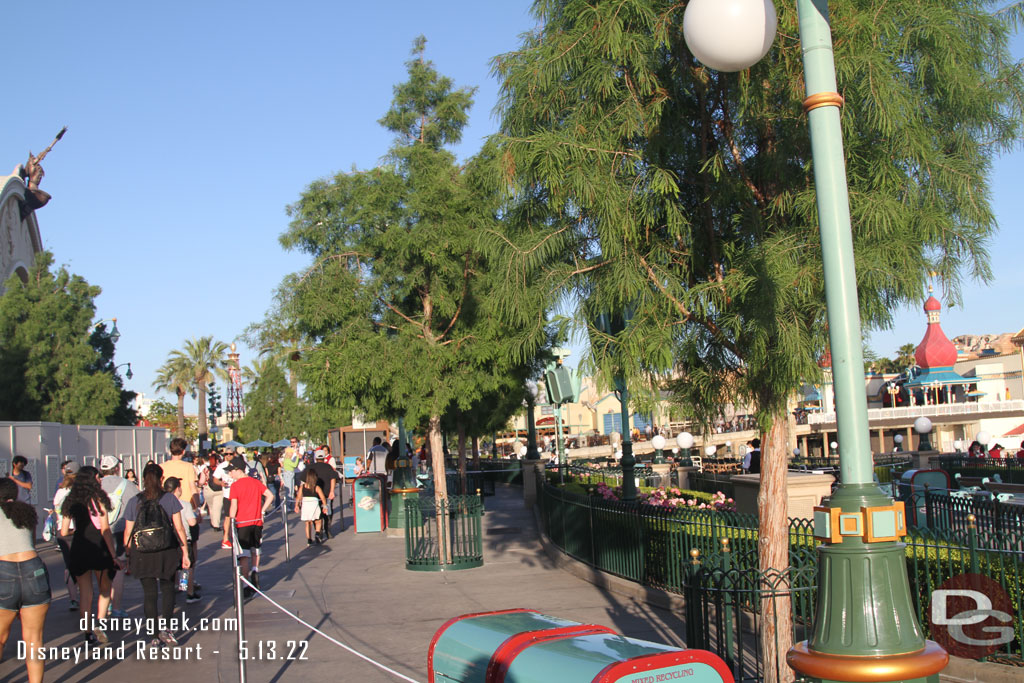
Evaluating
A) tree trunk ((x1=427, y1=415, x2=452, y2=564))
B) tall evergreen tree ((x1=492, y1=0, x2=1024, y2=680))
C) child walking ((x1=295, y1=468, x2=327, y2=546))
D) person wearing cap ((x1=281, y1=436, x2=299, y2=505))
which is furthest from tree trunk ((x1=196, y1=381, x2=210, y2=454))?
tall evergreen tree ((x1=492, y1=0, x2=1024, y2=680))

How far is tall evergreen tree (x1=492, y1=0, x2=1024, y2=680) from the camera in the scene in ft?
20.3

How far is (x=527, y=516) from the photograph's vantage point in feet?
68.1

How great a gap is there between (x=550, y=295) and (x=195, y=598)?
7331mm

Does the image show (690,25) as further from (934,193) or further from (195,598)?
(195,598)

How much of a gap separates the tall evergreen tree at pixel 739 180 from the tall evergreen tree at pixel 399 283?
6.35 meters

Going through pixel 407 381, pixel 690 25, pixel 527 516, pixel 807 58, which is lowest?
pixel 527 516

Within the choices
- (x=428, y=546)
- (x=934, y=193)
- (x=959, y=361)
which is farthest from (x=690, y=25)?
(x=959, y=361)

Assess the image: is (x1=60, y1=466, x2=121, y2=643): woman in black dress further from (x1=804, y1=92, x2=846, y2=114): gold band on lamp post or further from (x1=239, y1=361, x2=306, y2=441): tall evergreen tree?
(x1=239, y1=361, x2=306, y2=441): tall evergreen tree

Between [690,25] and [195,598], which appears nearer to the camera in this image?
[690,25]

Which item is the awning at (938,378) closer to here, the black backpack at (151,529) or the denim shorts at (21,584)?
the black backpack at (151,529)

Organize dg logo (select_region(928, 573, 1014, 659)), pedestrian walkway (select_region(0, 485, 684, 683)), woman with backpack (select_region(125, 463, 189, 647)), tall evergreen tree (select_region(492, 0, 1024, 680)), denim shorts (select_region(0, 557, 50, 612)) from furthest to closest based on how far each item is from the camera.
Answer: woman with backpack (select_region(125, 463, 189, 647)) → pedestrian walkway (select_region(0, 485, 684, 683)) → dg logo (select_region(928, 573, 1014, 659)) → denim shorts (select_region(0, 557, 50, 612)) → tall evergreen tree (select_region(492, 0, 1024, 680))

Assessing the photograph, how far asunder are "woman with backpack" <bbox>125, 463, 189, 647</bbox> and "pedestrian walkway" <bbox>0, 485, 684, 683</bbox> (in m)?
0.40

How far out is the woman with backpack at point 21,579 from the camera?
270 inches

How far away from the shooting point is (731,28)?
427 centimetres
